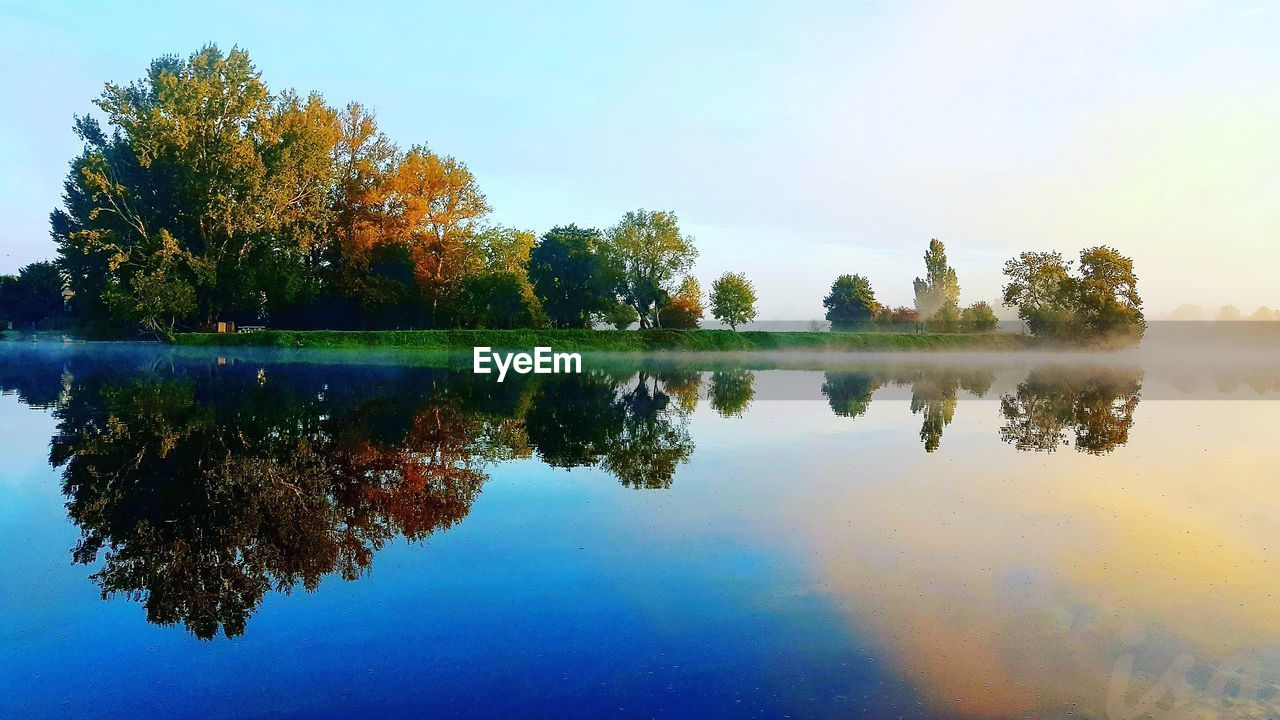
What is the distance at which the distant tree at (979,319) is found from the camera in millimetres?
77125

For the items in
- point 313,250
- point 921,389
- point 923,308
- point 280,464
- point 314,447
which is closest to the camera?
point 280,464

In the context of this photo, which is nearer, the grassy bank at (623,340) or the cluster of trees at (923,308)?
the grassy bank at (623,340)

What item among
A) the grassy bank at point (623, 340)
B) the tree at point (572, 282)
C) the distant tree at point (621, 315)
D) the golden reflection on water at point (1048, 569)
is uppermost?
the tree at point (572, 282)

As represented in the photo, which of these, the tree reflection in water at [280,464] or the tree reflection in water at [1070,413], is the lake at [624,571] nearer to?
the tree reflection in water at [280,464]

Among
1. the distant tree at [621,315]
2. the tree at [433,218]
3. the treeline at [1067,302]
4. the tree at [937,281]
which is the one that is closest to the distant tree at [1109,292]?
the treeline at [1067,302]

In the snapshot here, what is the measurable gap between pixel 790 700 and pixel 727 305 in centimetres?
7382

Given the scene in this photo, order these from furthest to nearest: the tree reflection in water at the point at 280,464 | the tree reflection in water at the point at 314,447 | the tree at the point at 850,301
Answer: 1. the tree at the point at 850,301
2. the tree reflection in water at the point at 314,447
3. the tree reflection in water at the point at 280,464

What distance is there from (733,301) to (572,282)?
637 inches

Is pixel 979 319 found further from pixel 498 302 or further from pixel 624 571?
pixel 624 571

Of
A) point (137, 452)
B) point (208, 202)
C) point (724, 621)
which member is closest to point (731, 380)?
point (137, 452)

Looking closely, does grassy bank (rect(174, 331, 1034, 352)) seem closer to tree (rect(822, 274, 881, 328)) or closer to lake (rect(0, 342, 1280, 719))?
tree (rect(822, 274, 881, 328))

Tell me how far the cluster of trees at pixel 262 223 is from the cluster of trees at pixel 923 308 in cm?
3196

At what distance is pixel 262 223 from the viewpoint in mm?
55688

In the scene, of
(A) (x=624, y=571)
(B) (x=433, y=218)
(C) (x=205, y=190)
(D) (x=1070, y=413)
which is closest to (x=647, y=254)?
(B) (x=433, y=218)
